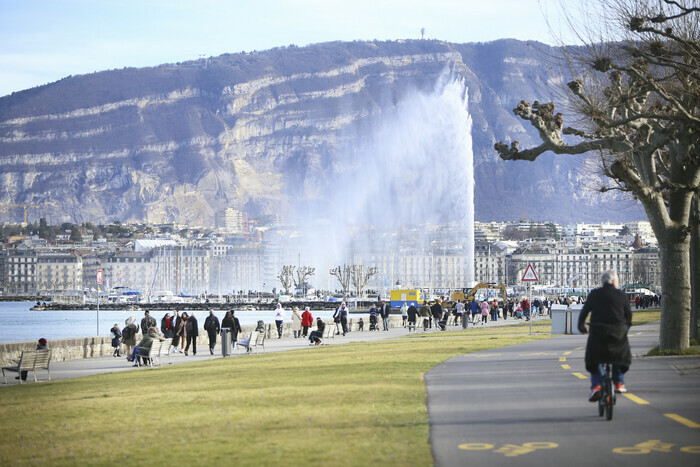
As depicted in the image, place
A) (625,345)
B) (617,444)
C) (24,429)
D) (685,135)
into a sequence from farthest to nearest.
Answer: (685,135)
(24,429)
(625,345)
(617,444)

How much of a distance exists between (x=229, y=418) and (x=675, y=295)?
13.7 metres

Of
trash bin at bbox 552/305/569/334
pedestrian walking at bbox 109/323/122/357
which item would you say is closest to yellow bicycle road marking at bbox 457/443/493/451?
pedestrian walking at bbox 109/323/122/357

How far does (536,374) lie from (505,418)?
272 inches

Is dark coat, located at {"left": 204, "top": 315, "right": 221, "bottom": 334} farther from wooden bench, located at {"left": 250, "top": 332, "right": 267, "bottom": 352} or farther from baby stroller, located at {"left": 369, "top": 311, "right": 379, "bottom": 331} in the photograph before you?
baby stroller, located at {"left": 369, "top": 311, "right": 379, "bottom": 331}

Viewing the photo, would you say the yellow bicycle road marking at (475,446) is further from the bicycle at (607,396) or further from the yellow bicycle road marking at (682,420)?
the yellow bicycle road marking at (682,420)

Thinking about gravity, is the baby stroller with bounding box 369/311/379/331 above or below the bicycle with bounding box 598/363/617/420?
below

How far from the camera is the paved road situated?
11266 mm

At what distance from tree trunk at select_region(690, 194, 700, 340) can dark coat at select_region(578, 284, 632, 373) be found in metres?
14.5

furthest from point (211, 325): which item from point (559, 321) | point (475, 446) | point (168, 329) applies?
point (475, 446)

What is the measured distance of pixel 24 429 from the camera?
15320mm

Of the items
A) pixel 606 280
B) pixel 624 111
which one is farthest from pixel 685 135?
pixel 606 280

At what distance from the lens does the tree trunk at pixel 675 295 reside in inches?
995

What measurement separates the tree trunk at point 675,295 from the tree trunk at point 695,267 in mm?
2567

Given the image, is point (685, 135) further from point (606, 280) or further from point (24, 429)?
point (24, 429)
